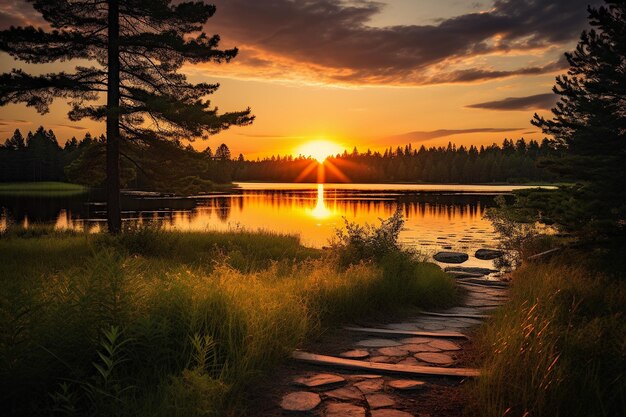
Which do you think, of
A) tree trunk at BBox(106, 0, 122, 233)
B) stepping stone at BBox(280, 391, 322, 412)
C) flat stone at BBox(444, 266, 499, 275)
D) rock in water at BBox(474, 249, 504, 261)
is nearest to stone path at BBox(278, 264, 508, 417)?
stepping stone at BBox(280, 391, 322, 412)

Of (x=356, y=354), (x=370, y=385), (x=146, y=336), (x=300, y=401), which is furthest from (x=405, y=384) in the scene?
(x=146, y=336)

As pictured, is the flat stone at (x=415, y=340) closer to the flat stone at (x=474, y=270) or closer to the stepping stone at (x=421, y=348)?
the stepping stone at (x=421, y=348)

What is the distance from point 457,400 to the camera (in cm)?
409

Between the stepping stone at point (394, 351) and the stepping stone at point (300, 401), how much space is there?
1.42m

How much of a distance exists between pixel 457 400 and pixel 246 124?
14332 millimetres

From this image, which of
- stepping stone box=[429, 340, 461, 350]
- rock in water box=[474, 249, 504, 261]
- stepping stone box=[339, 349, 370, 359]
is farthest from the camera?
rock in water box=[474, 249, 504, 261]

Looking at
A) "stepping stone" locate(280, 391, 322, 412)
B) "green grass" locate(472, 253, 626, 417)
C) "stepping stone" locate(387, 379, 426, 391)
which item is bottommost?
"stepping stone" locate(387, 379, 426, 391)

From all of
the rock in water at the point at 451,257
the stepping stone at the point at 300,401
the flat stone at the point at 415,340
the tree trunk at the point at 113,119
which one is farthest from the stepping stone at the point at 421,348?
the rock in water at the point at 451,257

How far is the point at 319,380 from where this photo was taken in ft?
14.7

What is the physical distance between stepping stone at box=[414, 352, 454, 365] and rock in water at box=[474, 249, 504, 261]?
1658 centimetres

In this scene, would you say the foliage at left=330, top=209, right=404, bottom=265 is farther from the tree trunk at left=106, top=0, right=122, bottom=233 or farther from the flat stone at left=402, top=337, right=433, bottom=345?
the tree trunk at left=106, top=0, right=122, bottom=233

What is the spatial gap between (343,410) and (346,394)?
0.32 meters

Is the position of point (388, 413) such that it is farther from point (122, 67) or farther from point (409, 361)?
point (122, 67)

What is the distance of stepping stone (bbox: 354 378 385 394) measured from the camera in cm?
429
